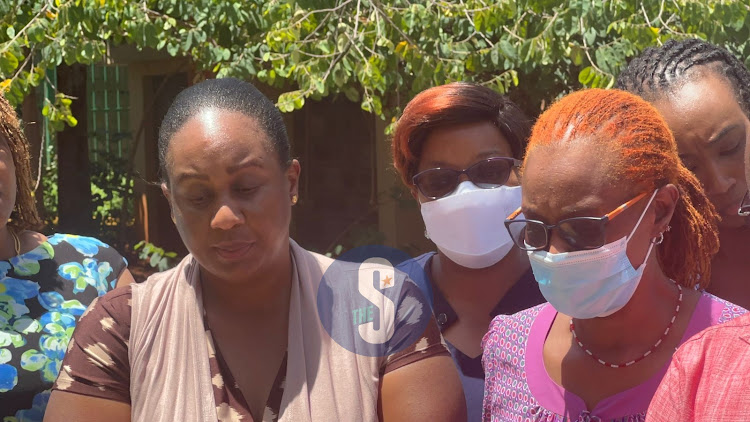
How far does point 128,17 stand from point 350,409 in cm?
383

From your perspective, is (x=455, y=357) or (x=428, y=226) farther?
(x=428, y=226)

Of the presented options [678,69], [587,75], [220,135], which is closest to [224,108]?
[220,135]

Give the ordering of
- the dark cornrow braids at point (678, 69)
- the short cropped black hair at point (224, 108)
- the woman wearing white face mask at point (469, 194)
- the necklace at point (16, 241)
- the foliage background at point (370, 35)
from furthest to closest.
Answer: the foliage background at point (370, 35), the necklace at point (16, 241), the woman wearing white face mask at point (469, 194), the dark cornrow braids at point (678, 69), the short cropped black hair at point (224, 108)

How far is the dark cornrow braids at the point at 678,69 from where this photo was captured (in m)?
2.69

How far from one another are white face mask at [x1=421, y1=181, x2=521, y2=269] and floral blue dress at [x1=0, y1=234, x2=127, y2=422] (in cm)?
106

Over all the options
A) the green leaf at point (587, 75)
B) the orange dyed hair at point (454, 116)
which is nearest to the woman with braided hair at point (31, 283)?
the orange dyed hair at point (454, 116)

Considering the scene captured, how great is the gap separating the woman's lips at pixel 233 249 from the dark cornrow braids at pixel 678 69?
1165mm

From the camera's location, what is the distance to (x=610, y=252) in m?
2.17

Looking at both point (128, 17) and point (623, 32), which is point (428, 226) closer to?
point (623, 32)

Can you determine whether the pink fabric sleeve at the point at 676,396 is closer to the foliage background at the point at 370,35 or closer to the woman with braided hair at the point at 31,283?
the woman with braided hair at the point at 31,283

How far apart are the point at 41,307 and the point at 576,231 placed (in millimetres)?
1675

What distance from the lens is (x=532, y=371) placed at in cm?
236

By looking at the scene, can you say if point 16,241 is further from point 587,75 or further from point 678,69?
point 587,75

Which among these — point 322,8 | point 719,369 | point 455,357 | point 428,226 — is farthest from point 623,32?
point 719,369
